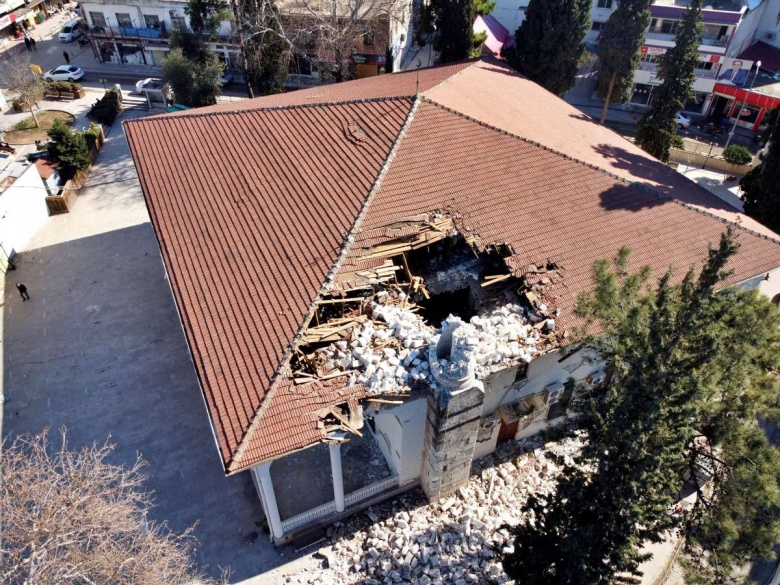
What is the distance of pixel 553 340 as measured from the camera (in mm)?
17250

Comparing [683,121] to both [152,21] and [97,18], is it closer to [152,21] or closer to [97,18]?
[152,21]

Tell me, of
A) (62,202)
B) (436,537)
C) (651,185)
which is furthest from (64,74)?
(436,537)

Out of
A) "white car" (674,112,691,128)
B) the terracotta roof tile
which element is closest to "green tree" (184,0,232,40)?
the terracotta roof tile

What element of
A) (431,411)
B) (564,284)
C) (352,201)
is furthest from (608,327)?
(352,201)

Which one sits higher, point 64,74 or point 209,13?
point 209,13

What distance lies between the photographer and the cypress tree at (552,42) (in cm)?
3562

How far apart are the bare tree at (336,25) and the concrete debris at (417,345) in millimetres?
26177

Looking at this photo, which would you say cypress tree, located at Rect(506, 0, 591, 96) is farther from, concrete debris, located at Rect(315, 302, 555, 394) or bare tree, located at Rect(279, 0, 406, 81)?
concrete debris, located at Rect(315, 302, 555, 394)

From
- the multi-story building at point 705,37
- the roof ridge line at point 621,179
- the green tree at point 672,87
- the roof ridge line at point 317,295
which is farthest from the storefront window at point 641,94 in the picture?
the roof ridge line at point 317,295

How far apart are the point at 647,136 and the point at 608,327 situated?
25.2 m

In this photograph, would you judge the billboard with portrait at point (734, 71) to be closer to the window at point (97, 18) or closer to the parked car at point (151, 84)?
the parked car at point (151, 84)

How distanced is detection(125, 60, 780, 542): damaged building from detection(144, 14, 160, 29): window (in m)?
29.3

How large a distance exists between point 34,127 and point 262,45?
59.4 ft

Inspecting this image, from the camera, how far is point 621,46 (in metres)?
36.4
